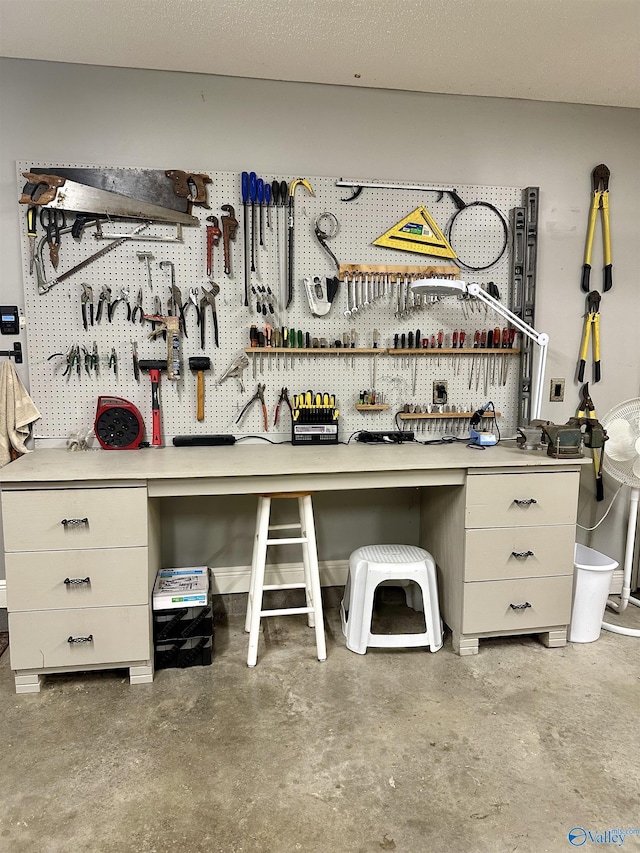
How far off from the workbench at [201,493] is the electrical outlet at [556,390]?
55cm

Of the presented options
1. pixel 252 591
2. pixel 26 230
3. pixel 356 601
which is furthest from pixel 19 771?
pixel 26 230

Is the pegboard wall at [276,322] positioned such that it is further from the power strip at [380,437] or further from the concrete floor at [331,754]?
the concrete floor at [331,754]

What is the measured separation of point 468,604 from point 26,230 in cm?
245

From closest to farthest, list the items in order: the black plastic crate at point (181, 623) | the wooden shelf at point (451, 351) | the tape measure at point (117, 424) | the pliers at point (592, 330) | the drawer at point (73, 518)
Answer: the drawer at point (73, 518)
the black plastic crate at point (181, 623)
the tape measure at point (117, 424)
the wooden shelf at point (451, 351)
the pliers at point (592, 330)

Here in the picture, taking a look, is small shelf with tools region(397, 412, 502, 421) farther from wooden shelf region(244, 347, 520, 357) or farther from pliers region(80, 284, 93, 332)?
pliers region(80, 284, 93, 332)

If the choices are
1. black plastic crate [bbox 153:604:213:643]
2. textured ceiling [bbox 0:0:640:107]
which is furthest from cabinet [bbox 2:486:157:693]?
textured ceiling [bbox 0:0:640:107]

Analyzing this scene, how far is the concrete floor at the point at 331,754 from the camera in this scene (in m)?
1.44

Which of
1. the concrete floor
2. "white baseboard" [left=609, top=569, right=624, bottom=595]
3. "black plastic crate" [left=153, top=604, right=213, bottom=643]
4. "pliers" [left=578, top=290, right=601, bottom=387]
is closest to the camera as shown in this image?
the concrete floor

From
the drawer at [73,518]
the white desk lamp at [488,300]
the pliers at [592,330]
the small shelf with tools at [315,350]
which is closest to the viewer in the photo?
the drawer at [73,518]

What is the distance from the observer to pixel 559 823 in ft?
4.79

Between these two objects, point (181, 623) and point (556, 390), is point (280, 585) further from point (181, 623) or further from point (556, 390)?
point (556, 390)

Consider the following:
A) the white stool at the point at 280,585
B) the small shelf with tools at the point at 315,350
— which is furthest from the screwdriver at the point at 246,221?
the white stool at the point at 280,585

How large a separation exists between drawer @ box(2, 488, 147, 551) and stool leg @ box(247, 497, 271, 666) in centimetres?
46

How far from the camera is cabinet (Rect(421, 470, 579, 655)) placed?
2191 millimetres
